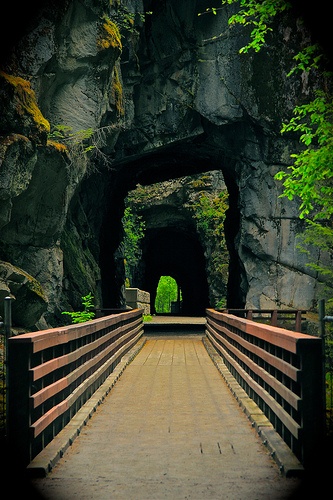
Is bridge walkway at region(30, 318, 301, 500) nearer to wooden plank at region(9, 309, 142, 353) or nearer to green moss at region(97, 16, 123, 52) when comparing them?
wooden plank at region(9, 309, 142, 353)

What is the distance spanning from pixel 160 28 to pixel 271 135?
5.93m

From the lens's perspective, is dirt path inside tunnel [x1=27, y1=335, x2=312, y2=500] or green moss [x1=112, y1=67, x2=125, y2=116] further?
green moss [x1=112, y1=67, x2=125, y2=116]

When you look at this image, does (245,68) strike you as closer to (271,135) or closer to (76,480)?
(271,135)

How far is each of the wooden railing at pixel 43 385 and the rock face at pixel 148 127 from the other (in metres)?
10.4

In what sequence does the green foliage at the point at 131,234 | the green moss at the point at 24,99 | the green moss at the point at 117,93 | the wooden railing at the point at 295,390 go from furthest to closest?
the green foliage at the point at 131,234 → the green moss at the point at 117,93 → the green moss at the point at 24,99 → the wooden railing at the point at 295,390

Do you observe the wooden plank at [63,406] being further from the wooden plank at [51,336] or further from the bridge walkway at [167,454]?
the wooden plank at [51,336]

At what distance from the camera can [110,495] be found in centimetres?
494

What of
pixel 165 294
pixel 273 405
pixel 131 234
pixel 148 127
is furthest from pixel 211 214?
pixel 165 294

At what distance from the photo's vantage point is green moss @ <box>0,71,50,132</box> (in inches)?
631

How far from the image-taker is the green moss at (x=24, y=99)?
52.6 ft

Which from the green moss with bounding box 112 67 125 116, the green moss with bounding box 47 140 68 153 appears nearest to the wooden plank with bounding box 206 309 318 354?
the green moss with bounding box 47 140 68 153

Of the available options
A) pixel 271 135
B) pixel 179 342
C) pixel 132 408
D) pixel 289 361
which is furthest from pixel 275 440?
pixel 271 135

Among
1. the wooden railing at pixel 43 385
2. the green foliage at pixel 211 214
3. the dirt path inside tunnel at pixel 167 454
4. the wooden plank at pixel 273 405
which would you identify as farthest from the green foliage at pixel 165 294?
the wooden railing at pixel 43 385

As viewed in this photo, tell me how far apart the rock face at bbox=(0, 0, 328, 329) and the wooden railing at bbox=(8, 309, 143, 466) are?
1040 cm
